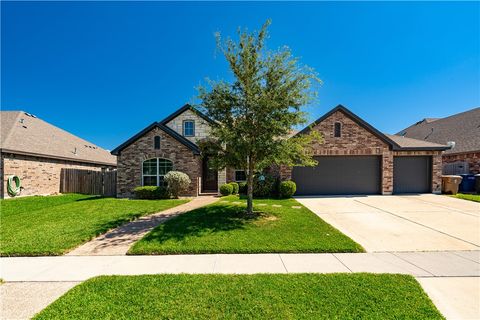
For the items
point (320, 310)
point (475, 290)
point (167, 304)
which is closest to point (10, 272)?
point (167, 304)

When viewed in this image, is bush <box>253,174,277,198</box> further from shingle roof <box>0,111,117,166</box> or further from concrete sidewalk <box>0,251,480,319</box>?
shingle roof <box>0,111,117,166</box>

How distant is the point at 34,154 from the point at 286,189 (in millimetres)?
16123

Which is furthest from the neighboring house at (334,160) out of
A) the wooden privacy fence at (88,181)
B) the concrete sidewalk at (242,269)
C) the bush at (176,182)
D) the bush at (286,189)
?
the concrete sidewalk at (242,269)

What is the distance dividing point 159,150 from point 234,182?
5.65 metres

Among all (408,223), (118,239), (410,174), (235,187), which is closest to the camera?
(118,239)

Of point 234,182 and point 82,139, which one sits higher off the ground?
point 82,139

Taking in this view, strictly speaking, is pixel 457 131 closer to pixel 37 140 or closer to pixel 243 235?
pixel 243 235

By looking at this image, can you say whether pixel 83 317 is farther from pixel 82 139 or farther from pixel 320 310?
pixel 82 139

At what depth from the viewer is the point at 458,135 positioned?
18.7 meters

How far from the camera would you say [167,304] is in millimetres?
3092

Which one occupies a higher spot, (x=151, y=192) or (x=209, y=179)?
(x=209, y=179)

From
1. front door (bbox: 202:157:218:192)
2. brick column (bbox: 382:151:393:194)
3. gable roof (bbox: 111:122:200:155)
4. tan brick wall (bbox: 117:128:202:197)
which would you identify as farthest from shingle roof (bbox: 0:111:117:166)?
brick column (bbox: 382:151:393:194)

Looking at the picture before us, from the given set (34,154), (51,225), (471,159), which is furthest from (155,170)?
(471,159)

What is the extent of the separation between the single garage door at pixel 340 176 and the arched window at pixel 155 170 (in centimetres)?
844
